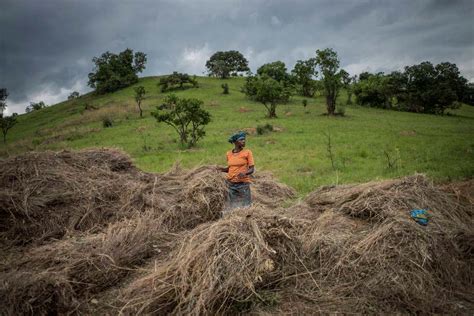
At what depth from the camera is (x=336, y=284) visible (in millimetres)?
4039

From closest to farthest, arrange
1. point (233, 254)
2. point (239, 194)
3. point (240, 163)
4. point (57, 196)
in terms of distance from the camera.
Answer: point (233, 254) < point (240, 163) < point (239, 194) < point (57, 196)

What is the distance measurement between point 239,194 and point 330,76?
3072 cm

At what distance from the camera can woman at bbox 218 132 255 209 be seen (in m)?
6.06

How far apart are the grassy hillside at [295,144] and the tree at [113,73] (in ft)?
53.5

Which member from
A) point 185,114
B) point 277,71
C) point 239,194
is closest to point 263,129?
point 185,114

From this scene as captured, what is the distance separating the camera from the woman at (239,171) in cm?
606

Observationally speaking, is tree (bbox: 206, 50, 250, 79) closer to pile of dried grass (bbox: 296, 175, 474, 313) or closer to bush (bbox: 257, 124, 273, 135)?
bush (bbox: 257, 124, 273, 135)

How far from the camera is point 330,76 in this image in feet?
111

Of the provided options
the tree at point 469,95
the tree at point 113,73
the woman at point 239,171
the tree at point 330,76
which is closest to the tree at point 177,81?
the tree at point 113,73

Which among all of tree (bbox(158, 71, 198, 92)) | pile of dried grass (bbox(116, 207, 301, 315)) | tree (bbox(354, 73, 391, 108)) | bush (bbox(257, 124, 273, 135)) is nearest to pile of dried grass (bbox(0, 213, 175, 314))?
pile of dried grass (bbox(116, 207, 301, 315))

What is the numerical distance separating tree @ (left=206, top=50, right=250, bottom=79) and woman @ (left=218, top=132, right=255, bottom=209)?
61.4 m

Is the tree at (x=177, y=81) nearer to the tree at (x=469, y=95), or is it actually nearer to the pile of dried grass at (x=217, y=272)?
the tree at (x=469, y=95)

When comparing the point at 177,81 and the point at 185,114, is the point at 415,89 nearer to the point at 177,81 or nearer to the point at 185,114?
the point at 177,81

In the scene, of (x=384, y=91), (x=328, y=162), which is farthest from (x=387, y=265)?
(x=384, y=91)
